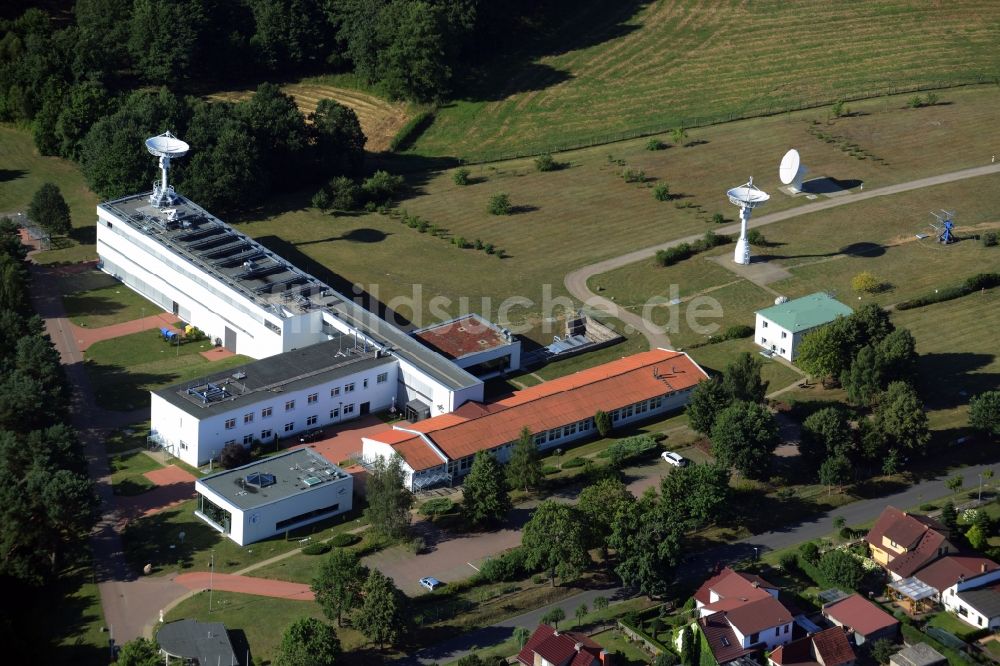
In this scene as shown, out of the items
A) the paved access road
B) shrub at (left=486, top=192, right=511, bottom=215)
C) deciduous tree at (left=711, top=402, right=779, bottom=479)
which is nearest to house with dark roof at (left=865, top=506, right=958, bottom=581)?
the paved access road

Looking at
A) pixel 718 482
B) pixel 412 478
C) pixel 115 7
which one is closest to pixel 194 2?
pixel 115 7

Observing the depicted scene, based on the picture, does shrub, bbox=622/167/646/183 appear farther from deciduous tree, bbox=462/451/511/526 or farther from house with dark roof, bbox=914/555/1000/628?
house with dark roof, bbox=914/555/1000/628

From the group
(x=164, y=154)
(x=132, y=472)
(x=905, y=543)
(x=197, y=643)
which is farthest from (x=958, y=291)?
(x=197, y=643)

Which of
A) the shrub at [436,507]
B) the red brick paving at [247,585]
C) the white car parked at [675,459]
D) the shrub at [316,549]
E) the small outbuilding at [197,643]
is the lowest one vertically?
the red brick paving at [247,585]

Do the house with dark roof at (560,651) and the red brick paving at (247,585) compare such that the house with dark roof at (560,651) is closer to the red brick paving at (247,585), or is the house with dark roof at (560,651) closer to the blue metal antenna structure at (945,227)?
the red brick paving at (247,585)

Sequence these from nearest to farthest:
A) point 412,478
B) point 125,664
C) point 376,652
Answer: point 125,664
point 376,652
point 412,478

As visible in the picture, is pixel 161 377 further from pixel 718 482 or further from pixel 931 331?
pixel 931 331

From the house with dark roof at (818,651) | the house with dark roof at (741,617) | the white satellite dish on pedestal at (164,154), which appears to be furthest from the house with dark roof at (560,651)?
the white satellite dish on pedestal at (164,154)
